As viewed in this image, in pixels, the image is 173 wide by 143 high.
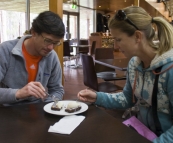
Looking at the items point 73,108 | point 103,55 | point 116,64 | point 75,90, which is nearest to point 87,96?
point 73,108

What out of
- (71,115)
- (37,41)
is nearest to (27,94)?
(71,115)

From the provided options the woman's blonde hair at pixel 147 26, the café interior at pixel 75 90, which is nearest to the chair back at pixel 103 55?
the café interior at pixel 75 90

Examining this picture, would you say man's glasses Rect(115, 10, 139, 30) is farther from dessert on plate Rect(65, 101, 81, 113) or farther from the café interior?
dessert on plate Rect(65, 101, 81, 113)

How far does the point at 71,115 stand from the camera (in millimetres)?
1212

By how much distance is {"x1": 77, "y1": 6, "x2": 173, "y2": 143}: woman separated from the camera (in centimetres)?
122

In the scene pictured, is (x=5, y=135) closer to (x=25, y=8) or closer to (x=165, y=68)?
(x=165, y=68)

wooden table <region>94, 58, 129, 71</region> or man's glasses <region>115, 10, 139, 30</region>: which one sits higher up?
man's glasses <region>115, 10, 139, 30</region>

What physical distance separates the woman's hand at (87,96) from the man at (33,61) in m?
0.24

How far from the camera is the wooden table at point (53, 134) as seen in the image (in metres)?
0.93

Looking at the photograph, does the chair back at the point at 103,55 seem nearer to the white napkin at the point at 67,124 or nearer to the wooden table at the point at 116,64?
the wooden table at the point at 116,64

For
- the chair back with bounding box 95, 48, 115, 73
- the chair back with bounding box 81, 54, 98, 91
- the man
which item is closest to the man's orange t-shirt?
the man

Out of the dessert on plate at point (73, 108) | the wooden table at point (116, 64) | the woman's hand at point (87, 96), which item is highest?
the wooden table at point (116, 64)

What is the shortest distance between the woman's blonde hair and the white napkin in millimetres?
561

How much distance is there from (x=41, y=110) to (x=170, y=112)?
0.72m
